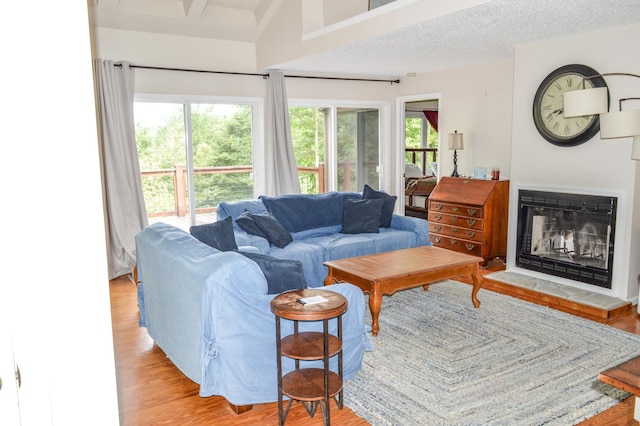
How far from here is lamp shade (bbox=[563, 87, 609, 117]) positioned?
3006 millimetres

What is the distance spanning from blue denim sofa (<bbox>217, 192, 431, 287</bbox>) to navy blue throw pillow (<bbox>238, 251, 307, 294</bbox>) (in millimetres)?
1715

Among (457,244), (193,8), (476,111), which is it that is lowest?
(457,244)

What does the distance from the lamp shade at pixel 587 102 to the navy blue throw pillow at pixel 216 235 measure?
247cm

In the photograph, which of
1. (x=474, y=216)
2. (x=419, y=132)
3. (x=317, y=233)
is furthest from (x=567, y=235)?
(x=419, y=132)

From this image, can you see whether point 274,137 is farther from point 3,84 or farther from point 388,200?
point 3,84

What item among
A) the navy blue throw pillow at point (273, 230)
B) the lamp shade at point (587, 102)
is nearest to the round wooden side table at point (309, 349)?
the lamp shade at point (587, 102)

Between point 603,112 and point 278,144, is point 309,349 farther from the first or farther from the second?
point 278,144

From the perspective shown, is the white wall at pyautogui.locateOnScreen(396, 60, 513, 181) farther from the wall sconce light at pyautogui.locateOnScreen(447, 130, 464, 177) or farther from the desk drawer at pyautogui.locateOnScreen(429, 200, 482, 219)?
the desk drawer at pyautogui.locateOnScreen(429, 200, 482, 219)

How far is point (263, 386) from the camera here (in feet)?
9.11

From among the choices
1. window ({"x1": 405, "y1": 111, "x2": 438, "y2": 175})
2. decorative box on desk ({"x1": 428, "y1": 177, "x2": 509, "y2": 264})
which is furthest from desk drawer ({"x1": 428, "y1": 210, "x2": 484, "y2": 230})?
window ({"x1": 405, "y1": 111, "x2": 438, "y2": 175})

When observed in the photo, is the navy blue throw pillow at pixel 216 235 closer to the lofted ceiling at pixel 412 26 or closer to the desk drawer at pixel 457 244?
the lofted ceiling at pixel 412 26

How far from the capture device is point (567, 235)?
5004 millimetres

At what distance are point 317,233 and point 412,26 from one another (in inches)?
93.9

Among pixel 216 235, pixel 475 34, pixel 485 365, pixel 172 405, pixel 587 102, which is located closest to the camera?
pixel 172 405
